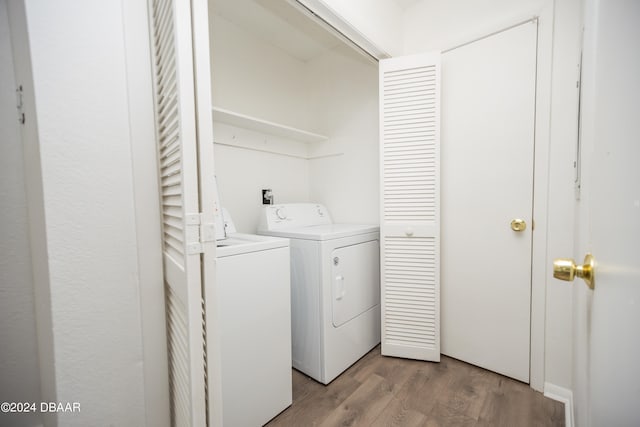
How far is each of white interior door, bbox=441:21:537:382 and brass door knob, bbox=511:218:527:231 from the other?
0.01m

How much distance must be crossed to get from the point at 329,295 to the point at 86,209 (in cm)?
130


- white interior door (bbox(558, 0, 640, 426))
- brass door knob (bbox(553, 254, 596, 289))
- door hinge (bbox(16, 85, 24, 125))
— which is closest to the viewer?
white interior door (bbox(558, 0, 640, 426))

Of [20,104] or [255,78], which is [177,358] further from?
[255,78]

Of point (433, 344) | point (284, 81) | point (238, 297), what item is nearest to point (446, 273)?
point (433, 344)

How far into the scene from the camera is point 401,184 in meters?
1.89

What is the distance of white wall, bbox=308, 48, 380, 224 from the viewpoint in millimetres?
2312

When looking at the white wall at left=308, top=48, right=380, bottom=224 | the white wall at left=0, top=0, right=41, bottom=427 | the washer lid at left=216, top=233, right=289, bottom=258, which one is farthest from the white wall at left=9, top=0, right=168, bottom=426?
the white wall at left=308, top=48, right=380, bottom=224

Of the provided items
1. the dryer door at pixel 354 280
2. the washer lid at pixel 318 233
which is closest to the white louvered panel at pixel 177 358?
the washer lid at pixel 318 233

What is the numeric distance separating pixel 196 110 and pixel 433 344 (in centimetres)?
204

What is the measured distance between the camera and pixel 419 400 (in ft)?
4.96

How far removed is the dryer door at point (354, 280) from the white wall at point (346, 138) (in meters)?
0.42

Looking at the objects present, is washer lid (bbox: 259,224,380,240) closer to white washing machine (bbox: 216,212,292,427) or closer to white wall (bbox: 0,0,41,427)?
white washing machine (bbox: 216,212,292,427)

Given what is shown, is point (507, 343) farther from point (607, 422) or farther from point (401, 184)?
point (607, 422)

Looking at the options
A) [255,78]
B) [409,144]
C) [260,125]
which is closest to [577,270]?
[409,144]
